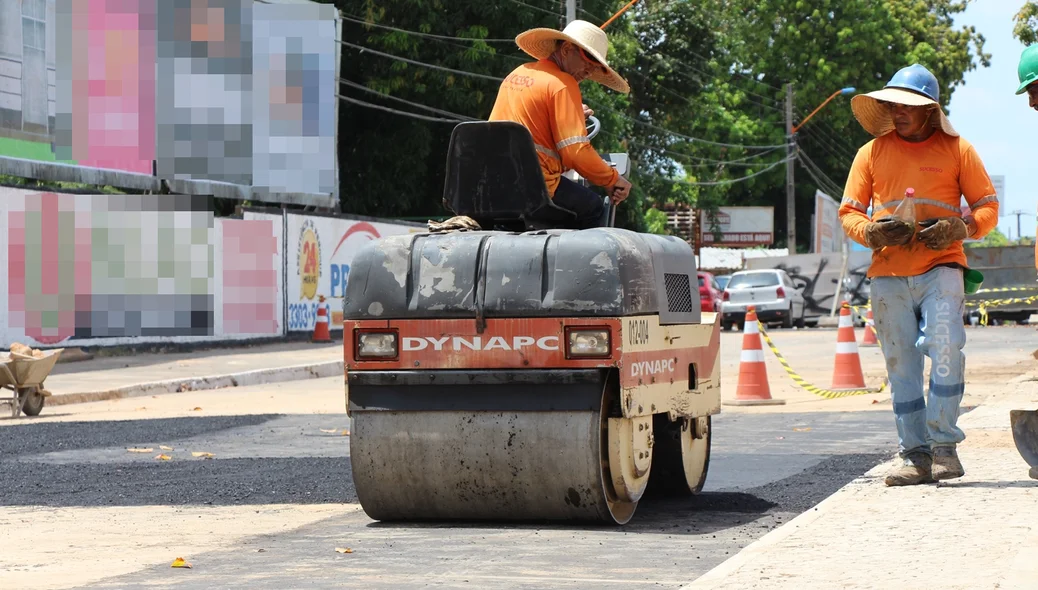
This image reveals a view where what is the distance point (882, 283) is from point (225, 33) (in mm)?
23466

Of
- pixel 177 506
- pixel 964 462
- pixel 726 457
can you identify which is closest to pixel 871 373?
pixel 726 457

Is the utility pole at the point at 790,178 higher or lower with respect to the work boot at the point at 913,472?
higher

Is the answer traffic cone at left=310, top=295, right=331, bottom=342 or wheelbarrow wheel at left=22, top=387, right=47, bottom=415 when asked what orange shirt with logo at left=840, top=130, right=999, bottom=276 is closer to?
wheelbarrow wheel at left=22, top=387, right=47, bottom=415

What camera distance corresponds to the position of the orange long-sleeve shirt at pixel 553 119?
788 cm

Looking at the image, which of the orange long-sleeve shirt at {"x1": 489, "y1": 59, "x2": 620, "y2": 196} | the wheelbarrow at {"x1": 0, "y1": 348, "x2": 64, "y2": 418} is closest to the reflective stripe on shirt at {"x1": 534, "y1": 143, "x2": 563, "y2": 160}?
the orange long-sleeve shirt at {"x1": 489, "y1": 59, "x2": 620, "y2": 196}

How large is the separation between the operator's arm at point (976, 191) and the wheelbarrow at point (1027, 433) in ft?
3.04

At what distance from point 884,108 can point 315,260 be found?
80.5ft

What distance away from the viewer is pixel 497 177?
7.77m

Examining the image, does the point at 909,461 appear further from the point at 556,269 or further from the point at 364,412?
the point at 364,412

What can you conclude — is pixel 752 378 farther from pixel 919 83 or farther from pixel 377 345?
pixel 377 345

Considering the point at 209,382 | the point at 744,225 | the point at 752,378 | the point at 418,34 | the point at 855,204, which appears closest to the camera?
the point at 855,204

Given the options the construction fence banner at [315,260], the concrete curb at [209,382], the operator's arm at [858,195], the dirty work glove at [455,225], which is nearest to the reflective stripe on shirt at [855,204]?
the operator's arm at [858,195]

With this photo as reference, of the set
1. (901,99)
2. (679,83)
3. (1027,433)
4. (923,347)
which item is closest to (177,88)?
(901,99)

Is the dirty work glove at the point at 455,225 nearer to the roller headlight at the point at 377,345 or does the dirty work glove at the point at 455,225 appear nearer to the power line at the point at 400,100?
the roller headlight at the point at 377,345
